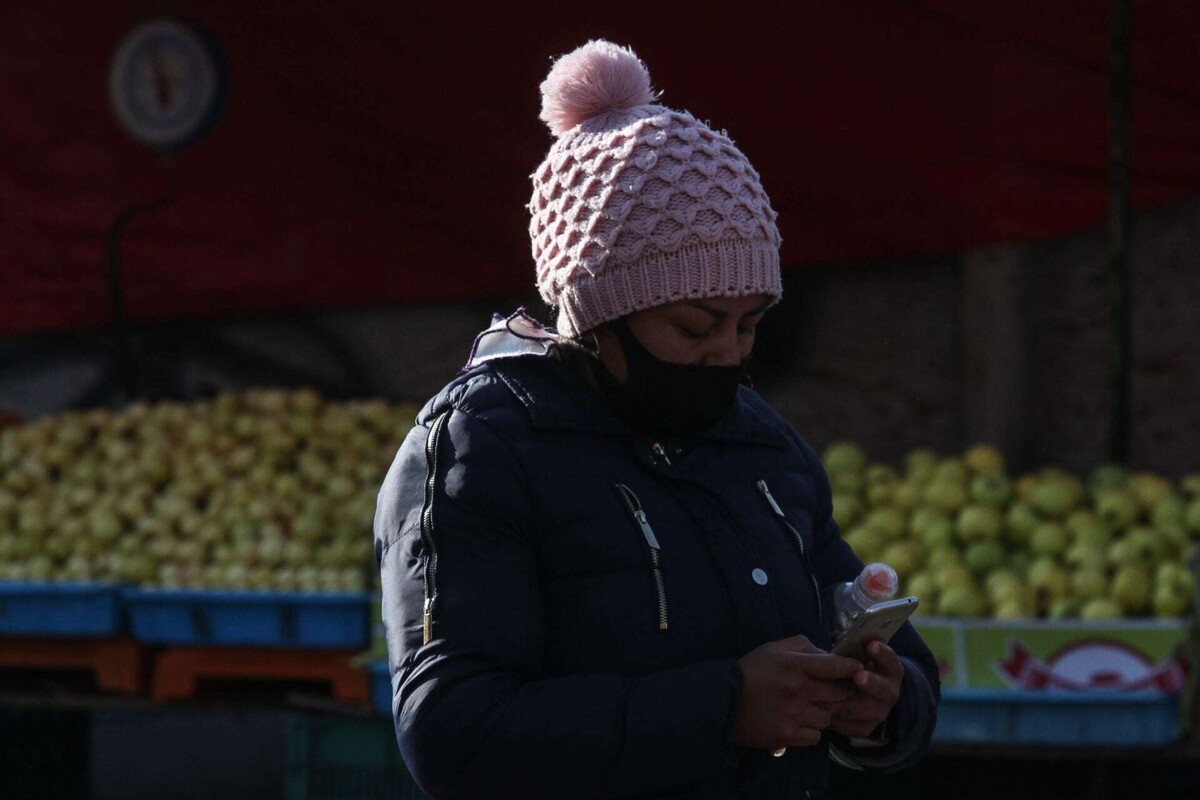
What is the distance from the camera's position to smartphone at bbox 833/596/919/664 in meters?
1.45

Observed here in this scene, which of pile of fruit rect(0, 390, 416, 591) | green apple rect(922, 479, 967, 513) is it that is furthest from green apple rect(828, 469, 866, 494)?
pile of fruit rect(0, 390, 416, 591)

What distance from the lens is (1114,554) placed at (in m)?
3.85

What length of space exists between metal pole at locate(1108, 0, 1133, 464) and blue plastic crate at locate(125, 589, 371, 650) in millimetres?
2105

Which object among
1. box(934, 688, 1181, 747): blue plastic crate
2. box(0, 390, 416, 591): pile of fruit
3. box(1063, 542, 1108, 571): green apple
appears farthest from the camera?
box(0, 390, 416, 591): pile of fruit

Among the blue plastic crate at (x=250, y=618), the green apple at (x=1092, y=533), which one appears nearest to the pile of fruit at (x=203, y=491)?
the blue plastic crate at (x=250, y=618)

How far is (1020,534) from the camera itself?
4.11m

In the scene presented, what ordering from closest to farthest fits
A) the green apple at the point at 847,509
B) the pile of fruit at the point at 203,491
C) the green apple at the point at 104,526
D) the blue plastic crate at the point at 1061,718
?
the blue plastic crate at the point at 1061,718, the green apple at the point at 847,509, the pile of fruit at the point at 203,491, the green apple at the point at 104,526

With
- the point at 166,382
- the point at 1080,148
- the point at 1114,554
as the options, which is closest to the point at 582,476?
the point at 1114,554

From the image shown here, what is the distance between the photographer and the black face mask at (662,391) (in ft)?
5.01

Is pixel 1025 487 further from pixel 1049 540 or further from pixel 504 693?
pixel 504 693

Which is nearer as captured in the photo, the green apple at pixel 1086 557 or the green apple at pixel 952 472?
the green apple at pixel 1086 557

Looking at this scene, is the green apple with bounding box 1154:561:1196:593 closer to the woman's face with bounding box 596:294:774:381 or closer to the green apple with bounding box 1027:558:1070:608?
the green apple with bounding box 1027:558:1070:608

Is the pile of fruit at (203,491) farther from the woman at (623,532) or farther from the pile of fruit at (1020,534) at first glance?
the woman at (623,532)

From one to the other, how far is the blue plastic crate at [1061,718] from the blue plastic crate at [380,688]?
4.43 ft
